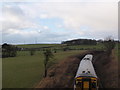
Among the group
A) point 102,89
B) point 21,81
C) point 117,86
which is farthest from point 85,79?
point 21,81

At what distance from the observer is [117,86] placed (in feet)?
57.2

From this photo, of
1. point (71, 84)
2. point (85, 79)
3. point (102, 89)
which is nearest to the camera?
point (85, 79)

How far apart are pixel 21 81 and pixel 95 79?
13.0m

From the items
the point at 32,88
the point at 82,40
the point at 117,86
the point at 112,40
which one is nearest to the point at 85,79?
the point at 117,86

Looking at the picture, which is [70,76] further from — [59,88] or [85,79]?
[85,79]

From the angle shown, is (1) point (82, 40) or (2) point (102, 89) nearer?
(2) point (102, 89)

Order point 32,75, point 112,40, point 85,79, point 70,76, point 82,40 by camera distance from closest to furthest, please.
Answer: point 85,79 < point 70,76 < point 32,75 < point 112,40 < point 82,40

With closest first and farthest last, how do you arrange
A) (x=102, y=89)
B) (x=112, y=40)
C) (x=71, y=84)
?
(x=102, y=89)
(x=71, y=84)
(x=112, y=40)

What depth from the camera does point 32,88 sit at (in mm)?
19016

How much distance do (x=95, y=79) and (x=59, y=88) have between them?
6.25m

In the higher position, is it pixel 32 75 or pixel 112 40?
pixel 112 40

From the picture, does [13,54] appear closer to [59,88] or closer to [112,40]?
[112,40]

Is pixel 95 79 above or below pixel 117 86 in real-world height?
above

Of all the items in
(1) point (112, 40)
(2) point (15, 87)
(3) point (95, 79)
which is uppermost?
(1) point (112, 40)
